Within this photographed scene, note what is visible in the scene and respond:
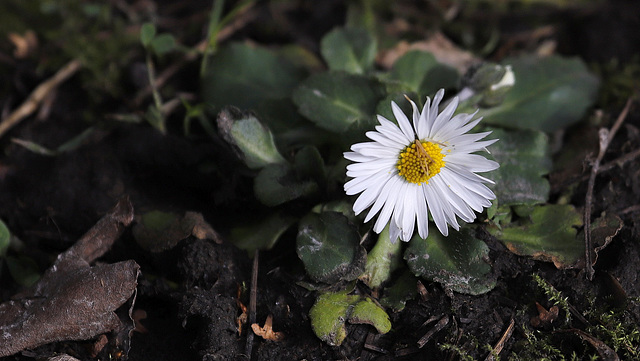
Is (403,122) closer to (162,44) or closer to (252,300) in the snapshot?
(252,300)

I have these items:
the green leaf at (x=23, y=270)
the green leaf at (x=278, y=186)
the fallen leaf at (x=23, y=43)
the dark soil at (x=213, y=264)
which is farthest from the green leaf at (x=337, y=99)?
the fallen leaf at (x=23, y=43)

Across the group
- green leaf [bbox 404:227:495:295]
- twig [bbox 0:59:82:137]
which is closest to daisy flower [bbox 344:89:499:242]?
green leaf [bbox 404:227:495:295]

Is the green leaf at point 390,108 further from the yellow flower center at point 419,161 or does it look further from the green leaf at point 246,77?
the green leaf at point 246,77

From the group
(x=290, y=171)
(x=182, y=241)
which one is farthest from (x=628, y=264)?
(x=182, y=241)

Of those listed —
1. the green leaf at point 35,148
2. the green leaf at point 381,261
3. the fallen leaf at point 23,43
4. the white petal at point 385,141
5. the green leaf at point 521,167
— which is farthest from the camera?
the fallen leaf at point 23,43

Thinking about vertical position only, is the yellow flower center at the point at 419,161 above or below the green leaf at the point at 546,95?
above

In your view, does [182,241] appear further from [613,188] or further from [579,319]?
[613,188]

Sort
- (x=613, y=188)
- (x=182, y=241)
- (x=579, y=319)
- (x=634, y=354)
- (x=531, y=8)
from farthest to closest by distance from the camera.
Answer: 1. (x=531, y=8)
2. (x=613, y=188)
3. (x=182, y=241)
4. (x=579, y=319)
5. (x=634, y=354)
